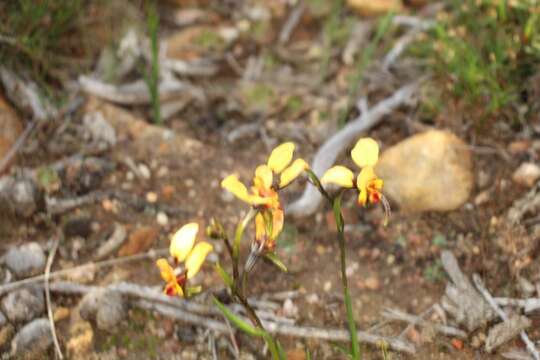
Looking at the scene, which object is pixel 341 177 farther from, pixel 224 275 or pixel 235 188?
pixel 224 275

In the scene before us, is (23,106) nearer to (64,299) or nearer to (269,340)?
(64,299)

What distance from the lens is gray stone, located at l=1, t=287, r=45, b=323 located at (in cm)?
267

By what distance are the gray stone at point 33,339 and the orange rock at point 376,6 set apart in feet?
8.70

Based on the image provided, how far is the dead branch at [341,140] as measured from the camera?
3.19 metres

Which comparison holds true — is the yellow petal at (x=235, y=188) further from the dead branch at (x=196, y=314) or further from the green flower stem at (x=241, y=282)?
the dead branch at (x=196, y=314)

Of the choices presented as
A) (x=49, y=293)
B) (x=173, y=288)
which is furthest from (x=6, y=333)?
(x=173, y=288)

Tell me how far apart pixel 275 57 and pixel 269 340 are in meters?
2.39

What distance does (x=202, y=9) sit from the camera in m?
4.38

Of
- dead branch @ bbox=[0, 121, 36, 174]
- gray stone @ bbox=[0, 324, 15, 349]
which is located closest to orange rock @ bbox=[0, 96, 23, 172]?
dead branch @ bbox=[0, 121, 36, 174]

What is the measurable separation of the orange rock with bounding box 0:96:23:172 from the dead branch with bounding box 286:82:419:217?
4.52 ft

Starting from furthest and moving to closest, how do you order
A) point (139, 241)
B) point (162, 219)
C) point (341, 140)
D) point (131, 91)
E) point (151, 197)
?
point (131, 91) < point (341, 140) < point (151, 197) < point (162, 219) < point (139, 241)

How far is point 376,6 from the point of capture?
4.21 meters

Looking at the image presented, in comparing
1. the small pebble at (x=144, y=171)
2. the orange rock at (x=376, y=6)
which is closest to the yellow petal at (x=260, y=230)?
the small pebble at (x=144, y=171)

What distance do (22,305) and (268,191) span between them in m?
1.34
